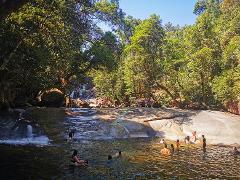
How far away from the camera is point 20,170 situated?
24812 mm

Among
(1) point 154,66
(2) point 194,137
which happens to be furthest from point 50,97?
(2) point 194,137

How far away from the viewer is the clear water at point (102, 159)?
2505 centimetres

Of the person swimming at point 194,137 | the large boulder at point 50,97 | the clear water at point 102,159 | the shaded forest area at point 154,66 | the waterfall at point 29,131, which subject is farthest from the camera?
the large boulder at point 50,97

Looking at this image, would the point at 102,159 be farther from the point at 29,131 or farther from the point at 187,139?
the point at 187,139

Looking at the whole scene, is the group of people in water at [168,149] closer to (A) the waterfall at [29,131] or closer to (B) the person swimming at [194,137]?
(B) the person swimming at [194,137]

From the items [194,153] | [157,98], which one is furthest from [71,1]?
[157,98]

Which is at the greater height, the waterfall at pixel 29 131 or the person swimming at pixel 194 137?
the waterfall at pixel 29 131

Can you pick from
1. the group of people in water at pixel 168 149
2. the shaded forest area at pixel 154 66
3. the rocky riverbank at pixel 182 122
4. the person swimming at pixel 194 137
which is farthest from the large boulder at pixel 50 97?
the person swimming at pixel 194 137

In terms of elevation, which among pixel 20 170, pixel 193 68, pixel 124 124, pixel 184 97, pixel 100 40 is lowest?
pixel 20 170

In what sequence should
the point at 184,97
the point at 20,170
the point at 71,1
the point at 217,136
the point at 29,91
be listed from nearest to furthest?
1. the point at 20,170
2. the point at 71,1
3. the point at 217,136
4. the point at 29,91
5. the point at 184,97

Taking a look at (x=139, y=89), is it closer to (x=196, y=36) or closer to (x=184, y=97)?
(x=184, y=97)

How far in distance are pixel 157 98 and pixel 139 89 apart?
16.0ft

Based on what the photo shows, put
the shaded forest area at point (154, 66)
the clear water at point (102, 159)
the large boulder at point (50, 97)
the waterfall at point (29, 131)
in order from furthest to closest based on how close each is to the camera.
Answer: the large boulder at point (50, 97), the shaded forest area at point (154, 66), the waterfall at point (29, 131), the clear water at point (102, 159)

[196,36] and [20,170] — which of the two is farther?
[196,36]
